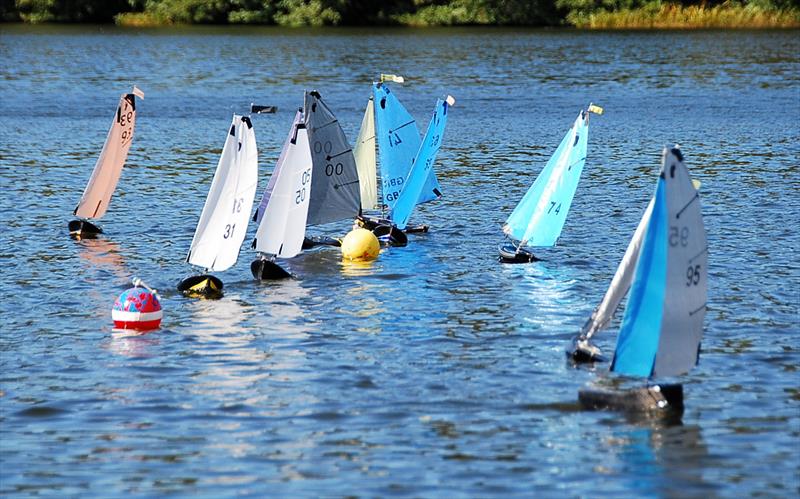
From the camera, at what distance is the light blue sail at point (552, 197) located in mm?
24469

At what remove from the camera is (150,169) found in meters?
37.8

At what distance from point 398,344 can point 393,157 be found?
382 inches

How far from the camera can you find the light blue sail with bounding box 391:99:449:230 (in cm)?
2728

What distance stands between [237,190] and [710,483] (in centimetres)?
1092

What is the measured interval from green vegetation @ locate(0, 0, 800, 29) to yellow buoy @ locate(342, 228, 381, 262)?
249ft

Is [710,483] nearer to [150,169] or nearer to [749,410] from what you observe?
[749,410]

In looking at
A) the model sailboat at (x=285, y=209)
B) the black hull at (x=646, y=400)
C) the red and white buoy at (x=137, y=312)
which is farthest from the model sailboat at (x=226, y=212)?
the black hull at (x=646, y=400)

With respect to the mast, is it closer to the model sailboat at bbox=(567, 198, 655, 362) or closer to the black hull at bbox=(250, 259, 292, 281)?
the black hull at bbox=(250, 259, 292, 281)

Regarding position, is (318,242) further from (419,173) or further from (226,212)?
(226,212)

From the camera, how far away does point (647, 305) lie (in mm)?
15258

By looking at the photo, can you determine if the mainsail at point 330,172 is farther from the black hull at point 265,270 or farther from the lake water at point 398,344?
the black hull at point 265,270

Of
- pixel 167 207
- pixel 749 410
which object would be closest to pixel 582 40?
pixel 167 207

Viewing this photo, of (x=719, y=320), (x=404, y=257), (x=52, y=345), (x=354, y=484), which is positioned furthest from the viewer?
(x=404, y=257)

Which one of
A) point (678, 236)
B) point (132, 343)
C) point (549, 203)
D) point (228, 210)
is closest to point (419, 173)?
point (549, 203)
